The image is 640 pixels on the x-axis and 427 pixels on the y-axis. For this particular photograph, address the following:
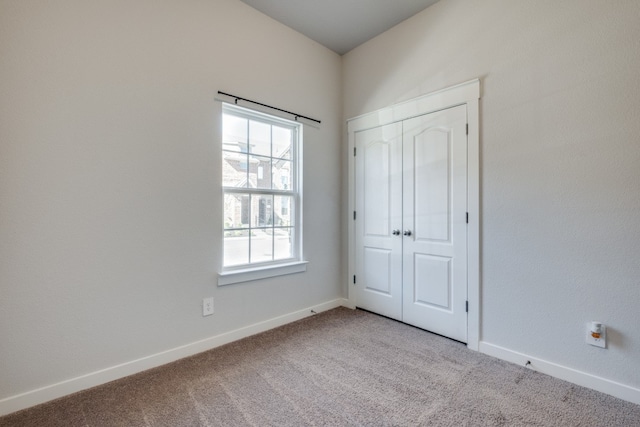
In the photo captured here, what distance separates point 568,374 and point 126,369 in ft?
9.54

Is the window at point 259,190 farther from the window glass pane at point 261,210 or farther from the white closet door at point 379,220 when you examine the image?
the white closet door at point 379,220

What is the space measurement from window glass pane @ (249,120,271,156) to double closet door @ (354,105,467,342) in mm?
1015

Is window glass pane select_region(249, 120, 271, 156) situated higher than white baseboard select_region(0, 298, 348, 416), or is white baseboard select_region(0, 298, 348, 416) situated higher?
window glass pane select_region(249, 120, 271, 156)

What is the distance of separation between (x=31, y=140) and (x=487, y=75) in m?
3.06

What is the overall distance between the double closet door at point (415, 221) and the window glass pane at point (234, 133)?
1260mm

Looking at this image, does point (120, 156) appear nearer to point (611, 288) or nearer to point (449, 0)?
point (449, 0)

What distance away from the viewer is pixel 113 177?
75.7 inches

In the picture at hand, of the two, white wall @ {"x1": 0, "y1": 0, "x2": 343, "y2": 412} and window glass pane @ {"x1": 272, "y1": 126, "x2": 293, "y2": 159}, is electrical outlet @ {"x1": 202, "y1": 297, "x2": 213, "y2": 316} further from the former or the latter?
window glass pane @ {"x1": 272, "y1": 126, "x2": 293, "y2": 159}

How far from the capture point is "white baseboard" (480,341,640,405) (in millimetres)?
1726

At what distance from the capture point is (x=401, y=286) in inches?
113

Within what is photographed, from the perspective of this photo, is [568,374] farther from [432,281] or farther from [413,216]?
[413,216]

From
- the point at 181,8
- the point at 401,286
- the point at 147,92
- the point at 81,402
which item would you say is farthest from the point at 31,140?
the point at 401,286

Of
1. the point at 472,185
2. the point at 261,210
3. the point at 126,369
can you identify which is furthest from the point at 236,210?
the point at 472,185

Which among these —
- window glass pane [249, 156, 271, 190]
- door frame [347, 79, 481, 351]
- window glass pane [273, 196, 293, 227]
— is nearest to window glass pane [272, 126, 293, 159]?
window glass pane [249, 156, 271, 190]
